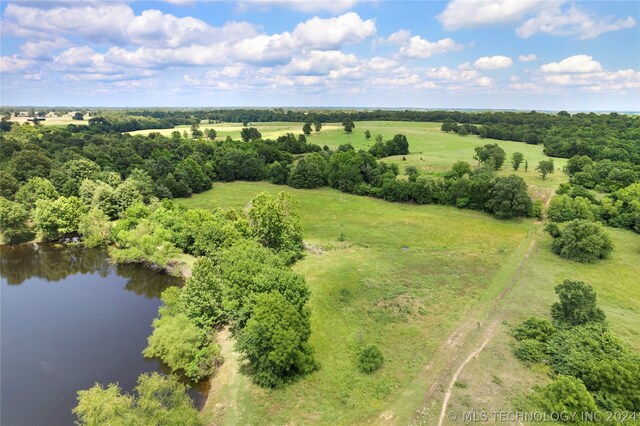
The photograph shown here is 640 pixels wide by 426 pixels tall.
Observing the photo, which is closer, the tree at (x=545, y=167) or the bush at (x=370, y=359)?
the bush at (x=370, y=359)

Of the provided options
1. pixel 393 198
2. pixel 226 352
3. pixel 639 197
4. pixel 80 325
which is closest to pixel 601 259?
pixel 639 197

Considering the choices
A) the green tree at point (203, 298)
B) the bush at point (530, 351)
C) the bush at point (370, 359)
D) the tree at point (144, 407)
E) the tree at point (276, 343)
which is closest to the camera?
the tree at point (144, 407)

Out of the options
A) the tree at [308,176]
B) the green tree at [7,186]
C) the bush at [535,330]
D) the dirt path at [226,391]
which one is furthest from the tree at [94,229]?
the bush at [535,330]

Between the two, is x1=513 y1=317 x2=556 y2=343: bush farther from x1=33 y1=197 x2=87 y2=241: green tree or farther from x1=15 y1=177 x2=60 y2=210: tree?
x1=15 y1=177 x2=60 y2=210: tree

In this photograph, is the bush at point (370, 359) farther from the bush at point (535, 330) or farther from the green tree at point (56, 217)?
the green tree at point (56, 217)

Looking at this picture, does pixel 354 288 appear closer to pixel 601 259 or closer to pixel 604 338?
pixel 604 338
